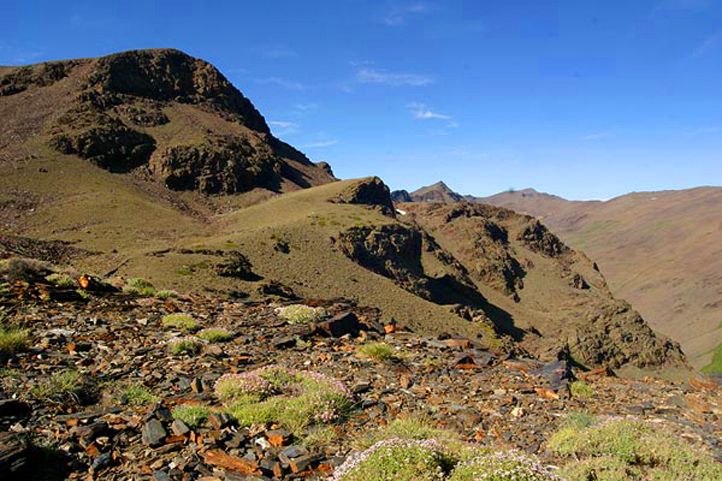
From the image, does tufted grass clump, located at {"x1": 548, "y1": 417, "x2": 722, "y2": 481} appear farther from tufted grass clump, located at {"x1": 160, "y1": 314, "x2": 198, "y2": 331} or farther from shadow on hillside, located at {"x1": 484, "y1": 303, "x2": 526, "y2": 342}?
shadow on hillside, located at {"x1": 484, "y1": 303, "x2": 526, "y2": 342}

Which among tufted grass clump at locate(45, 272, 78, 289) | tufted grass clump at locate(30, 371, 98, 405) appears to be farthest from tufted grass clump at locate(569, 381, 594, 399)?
tufted grass clump at locate(45, 272, 78, 289)

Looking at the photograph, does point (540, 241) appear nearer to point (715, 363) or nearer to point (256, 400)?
point (715, 363)

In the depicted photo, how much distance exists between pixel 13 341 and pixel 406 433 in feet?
23.8

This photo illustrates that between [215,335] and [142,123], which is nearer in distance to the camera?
[215,335]

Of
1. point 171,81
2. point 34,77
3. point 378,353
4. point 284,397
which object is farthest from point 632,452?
point 171,81

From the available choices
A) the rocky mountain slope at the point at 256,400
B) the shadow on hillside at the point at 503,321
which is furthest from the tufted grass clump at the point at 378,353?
the shadow on hillside at the point at 503,321

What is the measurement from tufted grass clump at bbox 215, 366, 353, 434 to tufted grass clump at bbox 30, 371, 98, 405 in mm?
1940

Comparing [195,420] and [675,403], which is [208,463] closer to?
[195,420]

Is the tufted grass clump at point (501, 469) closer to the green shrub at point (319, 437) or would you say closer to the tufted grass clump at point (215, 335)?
the green shrub at point (319, 437)

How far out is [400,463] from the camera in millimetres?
4750

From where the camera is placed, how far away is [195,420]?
6.23 metres

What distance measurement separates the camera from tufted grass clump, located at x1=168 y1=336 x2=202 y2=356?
31.2 feet

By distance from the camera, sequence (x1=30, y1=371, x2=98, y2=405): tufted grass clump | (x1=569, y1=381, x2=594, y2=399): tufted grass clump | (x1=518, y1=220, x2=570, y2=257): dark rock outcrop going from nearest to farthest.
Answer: (x1=30, y1=371, x2=98, y2=405): tufted grass clump < (x1=569, y1=381, x2=594, y2=399): tufted grass clump < (x1=518, y1=220, x2=570, y2=257): dark rock outcrop

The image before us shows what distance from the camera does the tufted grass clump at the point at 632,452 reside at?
4.94m
